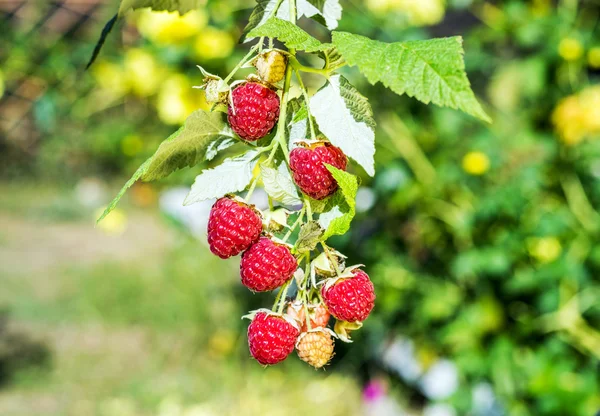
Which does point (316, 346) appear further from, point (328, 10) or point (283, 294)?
point (328, 10)

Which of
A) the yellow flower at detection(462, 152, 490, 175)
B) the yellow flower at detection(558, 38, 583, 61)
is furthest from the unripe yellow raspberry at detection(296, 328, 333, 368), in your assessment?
the yellow flower at detection(558, 38, 583, 61)

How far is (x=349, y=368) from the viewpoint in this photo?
6.94 ft

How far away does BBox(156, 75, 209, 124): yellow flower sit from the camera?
55.8 inches

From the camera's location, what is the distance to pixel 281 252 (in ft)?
1.34

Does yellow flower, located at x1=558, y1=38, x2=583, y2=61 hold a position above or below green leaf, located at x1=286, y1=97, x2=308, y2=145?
below

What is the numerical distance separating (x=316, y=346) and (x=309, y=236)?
79mm

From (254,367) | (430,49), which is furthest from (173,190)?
(430,49)

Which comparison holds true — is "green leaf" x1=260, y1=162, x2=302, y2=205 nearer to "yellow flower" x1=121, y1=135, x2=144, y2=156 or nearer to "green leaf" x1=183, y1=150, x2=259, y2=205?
"green leaf" x1=183, y1=150, x2=259, y2=205

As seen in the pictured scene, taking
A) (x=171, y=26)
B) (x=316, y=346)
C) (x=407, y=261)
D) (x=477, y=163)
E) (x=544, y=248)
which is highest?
(x=316, y=346)

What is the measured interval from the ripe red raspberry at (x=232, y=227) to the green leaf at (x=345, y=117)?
72mm

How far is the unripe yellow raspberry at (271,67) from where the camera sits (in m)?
0.40

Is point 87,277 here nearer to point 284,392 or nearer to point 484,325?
point 284,392

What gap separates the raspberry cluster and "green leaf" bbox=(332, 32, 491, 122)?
51 millimetres

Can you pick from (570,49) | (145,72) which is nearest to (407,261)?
(570,49)
